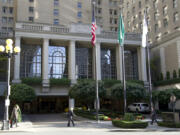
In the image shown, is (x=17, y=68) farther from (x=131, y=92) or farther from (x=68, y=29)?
(x=131, y=92)

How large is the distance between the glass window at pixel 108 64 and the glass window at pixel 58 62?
7279mm

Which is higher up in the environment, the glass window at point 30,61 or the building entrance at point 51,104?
the glass window at point 30,61

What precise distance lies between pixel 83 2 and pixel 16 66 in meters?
33.6

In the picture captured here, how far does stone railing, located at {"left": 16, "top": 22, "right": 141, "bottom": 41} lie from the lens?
37631mm

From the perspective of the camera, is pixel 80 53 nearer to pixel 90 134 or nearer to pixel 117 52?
pixel 117 52

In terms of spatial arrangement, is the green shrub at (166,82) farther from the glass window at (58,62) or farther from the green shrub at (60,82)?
the glass window at (58,62)

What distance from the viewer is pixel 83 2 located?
62.8 meters

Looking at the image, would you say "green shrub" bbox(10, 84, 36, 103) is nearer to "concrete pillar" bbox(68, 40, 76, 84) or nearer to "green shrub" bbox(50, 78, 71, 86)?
"green shrub" bbox(50, 78, 71, 86)

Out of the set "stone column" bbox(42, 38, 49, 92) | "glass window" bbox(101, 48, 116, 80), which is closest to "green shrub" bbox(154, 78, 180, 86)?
"glass window" bbox(101, 48, 116, 80)

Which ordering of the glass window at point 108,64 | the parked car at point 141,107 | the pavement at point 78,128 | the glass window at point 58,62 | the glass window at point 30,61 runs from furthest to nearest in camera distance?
the glass window at point 108,64 → the glass window at point 58,62 → the glass window at point 30,61 → the parked car at point 141,107 → the pavement at point 78,128

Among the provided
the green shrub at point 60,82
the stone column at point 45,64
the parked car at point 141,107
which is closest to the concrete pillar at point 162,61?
the parked car at point 141,107

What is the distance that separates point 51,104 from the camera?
1823 inches

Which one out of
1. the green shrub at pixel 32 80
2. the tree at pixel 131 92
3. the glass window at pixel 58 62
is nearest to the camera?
the tree at pixel 131 92

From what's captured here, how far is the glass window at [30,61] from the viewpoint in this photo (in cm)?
4025
